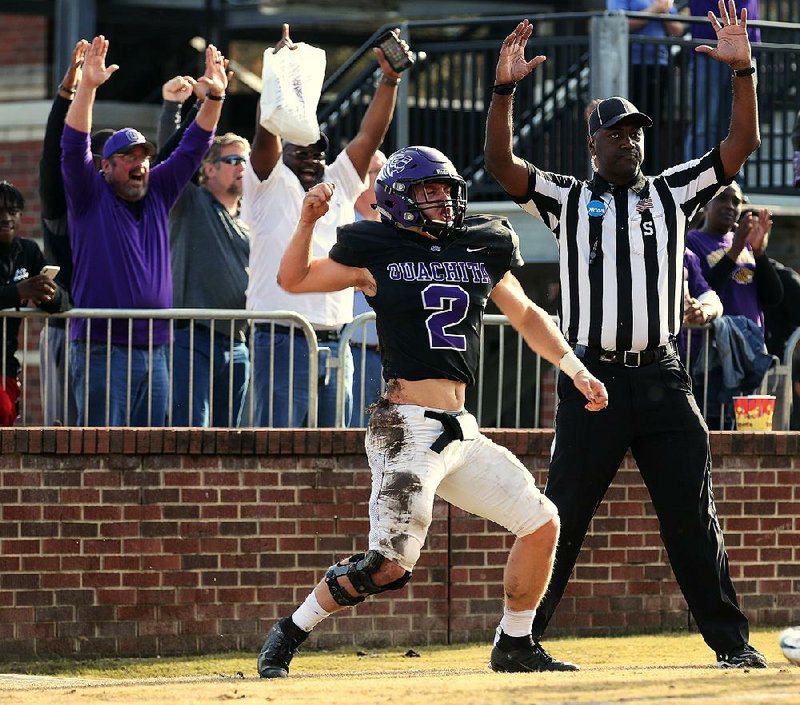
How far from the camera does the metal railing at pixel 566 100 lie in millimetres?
13328

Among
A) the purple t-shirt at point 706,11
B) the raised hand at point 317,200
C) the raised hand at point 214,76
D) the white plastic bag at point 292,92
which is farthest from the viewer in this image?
the purple t-shirt at point 706,11

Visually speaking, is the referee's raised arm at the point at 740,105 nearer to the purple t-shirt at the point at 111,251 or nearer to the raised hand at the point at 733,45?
the raised hand at the point at 733,45

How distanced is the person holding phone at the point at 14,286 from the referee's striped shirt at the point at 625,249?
2.80 m

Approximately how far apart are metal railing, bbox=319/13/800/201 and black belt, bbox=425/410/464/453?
20.8ft

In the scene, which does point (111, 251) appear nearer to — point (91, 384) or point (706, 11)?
point (91, 384)

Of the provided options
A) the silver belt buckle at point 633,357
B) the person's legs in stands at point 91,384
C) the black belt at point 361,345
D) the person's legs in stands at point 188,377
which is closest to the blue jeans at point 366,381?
the black belt at point 361,345

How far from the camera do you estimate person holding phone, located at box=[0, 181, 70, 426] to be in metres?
9.21

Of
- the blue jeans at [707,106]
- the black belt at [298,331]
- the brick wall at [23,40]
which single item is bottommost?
the black belt at [298,331]

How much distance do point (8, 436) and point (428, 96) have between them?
5.56 meters

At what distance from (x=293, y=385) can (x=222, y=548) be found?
3.29ft

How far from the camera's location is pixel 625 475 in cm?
1016

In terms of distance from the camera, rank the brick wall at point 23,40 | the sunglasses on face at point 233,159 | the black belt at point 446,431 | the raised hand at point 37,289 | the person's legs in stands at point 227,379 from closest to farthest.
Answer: the black belt at point 446,431
the raised hand at point 37,289
the person's legs in stands at point 227,379
the sunglasses on face at point 233,159
the brick wall at point 23,40

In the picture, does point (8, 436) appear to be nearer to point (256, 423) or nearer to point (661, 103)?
point (256, 423)

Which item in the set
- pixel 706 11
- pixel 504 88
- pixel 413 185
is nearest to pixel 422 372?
pixel 413 185
